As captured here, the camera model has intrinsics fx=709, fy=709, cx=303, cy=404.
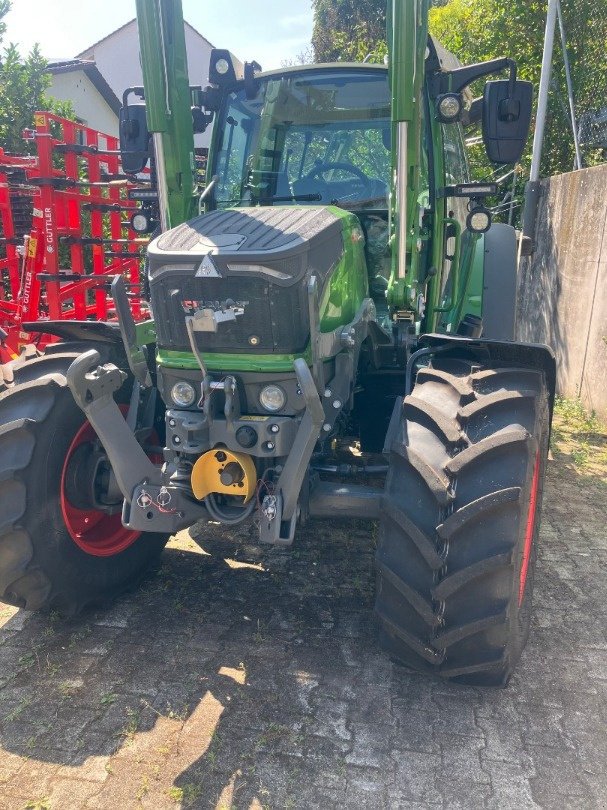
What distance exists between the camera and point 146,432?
3574 millimetres

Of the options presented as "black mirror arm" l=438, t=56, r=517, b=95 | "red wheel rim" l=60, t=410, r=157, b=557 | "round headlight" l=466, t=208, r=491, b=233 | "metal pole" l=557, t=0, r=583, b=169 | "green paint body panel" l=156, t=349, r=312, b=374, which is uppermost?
"metal pole" l=557, t=0, r=583, b=169

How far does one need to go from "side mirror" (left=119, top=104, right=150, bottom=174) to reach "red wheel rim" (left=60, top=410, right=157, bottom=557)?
172cm

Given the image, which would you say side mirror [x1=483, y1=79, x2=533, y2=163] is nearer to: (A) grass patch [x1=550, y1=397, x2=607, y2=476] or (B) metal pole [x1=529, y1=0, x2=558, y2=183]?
(A) grass patch [x1=550, y1=397, x2=607, y2=476]

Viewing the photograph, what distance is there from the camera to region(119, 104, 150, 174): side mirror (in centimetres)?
411

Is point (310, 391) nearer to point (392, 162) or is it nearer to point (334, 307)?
point (334, 307)

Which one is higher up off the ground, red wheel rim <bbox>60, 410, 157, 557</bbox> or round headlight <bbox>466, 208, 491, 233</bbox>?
round headlight <bbox>466, 208, 491, 233</bbox>


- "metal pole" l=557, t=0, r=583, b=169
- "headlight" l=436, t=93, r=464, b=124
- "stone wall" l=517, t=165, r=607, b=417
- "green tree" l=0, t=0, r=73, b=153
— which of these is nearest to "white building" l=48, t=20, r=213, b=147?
"green tree" l=0, t=0, r=73, b=153

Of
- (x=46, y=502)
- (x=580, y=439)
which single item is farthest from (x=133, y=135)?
(x=580, y=439)

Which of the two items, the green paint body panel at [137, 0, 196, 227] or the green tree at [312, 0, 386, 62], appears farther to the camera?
the green tree at [312, 0, 386, 62]

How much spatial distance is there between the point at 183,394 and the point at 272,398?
403 millimetres

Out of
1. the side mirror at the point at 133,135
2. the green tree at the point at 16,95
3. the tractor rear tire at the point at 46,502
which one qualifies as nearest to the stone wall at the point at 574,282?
the side mirror at the point at 133,135

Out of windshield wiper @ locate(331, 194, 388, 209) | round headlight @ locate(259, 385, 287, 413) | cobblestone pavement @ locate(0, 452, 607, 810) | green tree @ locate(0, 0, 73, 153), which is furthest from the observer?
green tree @ locate(0, 0, 73, 153)

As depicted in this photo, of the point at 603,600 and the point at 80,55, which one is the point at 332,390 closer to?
the point at 603,600

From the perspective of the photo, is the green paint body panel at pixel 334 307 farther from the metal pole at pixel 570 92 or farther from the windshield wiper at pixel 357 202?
the metal pole at pixel 570 92
